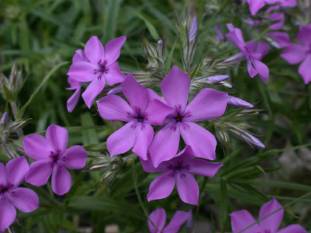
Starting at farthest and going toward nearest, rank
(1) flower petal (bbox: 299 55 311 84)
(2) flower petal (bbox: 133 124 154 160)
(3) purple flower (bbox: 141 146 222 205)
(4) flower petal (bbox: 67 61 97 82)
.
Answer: (1) flower petal (bbox: 299 55 311 84), (4) flower petal (bbox: 67 61 97 82), (3) purple flower (bbox: 141 146 222 205), (2) flower petal (bbox: 133 124 154 160)

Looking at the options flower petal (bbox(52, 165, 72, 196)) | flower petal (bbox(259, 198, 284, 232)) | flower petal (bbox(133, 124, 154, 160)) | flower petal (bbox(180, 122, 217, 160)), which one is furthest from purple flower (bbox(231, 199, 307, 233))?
flower petal (bbox(52, 165, 72, 196))

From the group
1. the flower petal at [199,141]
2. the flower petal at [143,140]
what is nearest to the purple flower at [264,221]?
the flower petal at [199,141]

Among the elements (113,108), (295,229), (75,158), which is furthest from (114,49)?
(295,229)

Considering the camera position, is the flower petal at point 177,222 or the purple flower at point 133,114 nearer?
the purple flower at point 133,114

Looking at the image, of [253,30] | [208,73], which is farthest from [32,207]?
[253,30]

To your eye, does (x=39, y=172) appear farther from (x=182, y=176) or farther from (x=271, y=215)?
(x=271, y=215)

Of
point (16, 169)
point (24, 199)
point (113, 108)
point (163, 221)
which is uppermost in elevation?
point (113, 108)

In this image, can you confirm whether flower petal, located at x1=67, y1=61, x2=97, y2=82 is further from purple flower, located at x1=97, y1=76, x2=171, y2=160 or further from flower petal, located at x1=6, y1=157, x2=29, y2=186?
flower petal, located at x1=6, y1=157, x2=29, y2=186

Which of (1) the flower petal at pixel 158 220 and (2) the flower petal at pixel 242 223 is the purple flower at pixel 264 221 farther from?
(1) the flower petal at pixel 158 220
